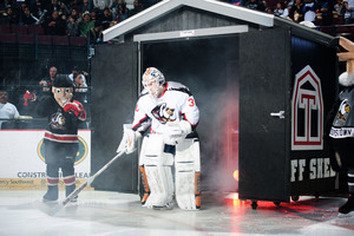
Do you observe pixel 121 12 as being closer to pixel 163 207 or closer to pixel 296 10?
pixel 296 10

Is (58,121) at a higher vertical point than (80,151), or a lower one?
→ higher

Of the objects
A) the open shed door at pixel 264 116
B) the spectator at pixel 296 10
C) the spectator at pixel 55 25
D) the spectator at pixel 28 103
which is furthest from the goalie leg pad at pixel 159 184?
the spectator at pixel 55 25

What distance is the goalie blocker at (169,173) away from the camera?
616 cm

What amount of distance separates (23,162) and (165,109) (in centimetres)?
318

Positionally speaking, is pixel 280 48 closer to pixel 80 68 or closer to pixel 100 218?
pixel 100 218

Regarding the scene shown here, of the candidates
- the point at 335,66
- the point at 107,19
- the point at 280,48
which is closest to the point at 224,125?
the point at 335,66

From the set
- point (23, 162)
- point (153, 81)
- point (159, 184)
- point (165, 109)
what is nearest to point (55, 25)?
point (23, 162)

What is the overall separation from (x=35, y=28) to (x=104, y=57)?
7.90m

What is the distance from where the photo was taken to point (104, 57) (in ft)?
23.1

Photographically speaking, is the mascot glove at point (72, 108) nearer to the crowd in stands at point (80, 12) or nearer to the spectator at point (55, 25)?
the crowd in stands at point (80, 12)

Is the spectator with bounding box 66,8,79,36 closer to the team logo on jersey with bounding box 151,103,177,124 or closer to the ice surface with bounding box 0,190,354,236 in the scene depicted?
the ice surface with bounding box 0,190,354,236

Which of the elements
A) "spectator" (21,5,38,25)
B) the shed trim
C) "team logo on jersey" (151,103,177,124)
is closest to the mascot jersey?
the shed trim

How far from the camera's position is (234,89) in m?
7.79

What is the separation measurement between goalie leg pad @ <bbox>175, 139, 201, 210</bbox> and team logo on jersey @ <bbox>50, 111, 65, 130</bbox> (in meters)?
1.45
